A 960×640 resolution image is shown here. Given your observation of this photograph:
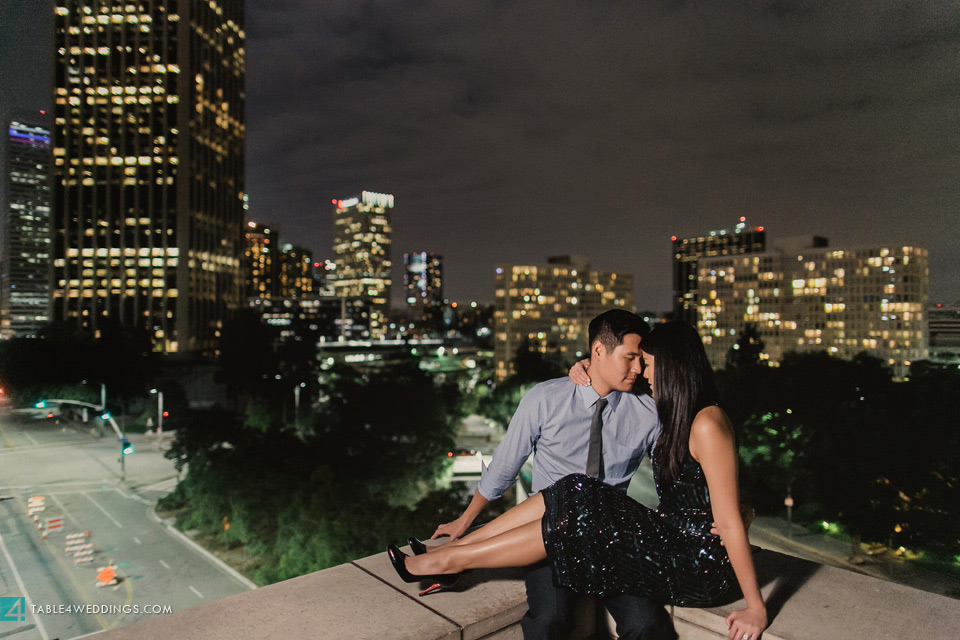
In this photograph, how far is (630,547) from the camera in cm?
222

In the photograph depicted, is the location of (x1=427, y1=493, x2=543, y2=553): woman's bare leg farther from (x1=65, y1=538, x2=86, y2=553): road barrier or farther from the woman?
(x1=65, y1=538, x2=86, y2=553): road barrier

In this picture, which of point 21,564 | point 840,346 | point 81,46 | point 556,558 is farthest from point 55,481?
point 840,346

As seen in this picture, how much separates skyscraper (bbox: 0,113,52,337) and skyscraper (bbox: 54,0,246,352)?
674 inches

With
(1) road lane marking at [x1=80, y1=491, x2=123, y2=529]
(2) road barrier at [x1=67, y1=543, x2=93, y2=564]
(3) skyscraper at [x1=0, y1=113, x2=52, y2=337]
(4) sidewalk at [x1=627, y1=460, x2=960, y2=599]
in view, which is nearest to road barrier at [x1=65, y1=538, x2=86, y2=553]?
(2) road barrier at [x1=67, y1=543, x2=93, y2=564]

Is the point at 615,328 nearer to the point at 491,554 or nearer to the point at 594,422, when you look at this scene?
the point at 594,422

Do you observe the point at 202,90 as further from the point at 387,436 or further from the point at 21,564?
the point at 21,564

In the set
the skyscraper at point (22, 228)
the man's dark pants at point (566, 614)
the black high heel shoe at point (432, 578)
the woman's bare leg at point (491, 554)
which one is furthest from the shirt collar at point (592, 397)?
the skyscraper at point (22, 228)

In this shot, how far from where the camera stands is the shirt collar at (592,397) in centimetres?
272

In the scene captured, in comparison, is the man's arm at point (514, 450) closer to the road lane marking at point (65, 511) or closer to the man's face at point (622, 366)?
the man's face at point (622, 366)

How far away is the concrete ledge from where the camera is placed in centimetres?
211

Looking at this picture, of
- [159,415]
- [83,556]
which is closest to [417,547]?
[83,556]

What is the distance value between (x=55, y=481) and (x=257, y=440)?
38.8 feet

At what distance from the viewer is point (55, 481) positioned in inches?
1182

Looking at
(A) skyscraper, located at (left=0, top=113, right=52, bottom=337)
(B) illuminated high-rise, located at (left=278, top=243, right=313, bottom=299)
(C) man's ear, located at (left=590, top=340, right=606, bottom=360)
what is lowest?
(C) man's ear, located at (left=590, top=340, right=606, bottom=360)
